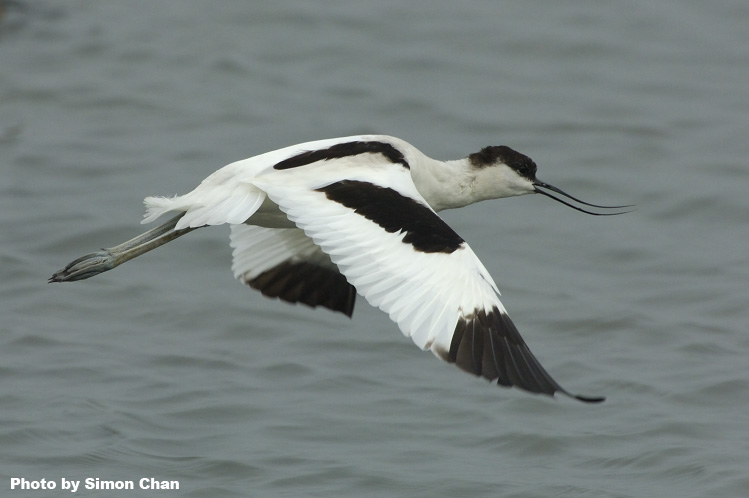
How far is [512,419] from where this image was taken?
8305 mm

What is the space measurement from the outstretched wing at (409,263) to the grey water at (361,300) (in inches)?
65.9

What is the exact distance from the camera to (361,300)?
9555 mm

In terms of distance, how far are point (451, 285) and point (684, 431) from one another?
2.70 meters

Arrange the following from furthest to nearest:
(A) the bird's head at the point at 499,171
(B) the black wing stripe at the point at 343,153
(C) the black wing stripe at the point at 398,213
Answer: (A) the bird's head at the point at 499,171
(B) the black wing stripe at the point at 343,153
(C) the black wing stripe at the point at 398,213

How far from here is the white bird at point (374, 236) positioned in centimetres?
596

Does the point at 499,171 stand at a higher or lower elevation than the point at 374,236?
higher

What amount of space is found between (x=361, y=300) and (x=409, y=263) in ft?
11.0

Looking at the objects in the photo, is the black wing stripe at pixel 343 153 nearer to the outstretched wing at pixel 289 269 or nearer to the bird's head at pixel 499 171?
the bird's head at pixel 499 171

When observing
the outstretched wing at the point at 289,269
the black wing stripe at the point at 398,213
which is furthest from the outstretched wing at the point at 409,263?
the outstretched wing at the point at 289,269

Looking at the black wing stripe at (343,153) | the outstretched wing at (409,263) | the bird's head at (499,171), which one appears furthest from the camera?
the bird's head at (499,171)

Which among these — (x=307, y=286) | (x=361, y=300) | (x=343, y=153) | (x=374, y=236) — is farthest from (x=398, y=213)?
(x=361, y=300)

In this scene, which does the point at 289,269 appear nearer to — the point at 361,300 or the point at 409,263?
the point at 361,300

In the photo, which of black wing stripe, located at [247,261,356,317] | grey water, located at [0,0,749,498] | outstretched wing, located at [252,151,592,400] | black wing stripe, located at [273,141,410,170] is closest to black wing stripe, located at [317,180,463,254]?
outstretched wing, located at [252,151,592,400]

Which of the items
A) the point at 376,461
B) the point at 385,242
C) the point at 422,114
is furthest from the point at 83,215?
the point at 385,242
